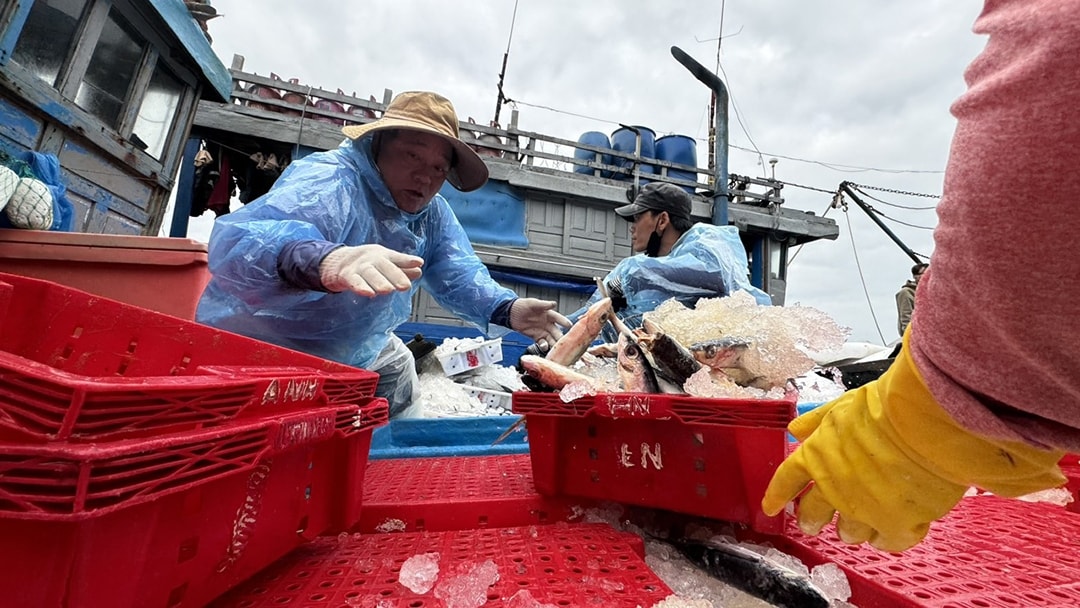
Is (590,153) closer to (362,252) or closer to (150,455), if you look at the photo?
(362,252)

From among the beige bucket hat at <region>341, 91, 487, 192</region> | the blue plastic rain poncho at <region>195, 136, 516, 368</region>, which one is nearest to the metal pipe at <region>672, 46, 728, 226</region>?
the blue plastic rain poncho at <region>195, 136, 516, 368</region>

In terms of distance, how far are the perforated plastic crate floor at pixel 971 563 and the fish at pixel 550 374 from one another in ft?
2.40

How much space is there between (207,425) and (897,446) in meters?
1.11

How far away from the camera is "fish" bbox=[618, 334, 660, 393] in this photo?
4.78 feet

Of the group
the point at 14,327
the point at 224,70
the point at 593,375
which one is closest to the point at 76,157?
the point at 224,70

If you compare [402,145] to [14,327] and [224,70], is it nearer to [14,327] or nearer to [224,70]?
[14,327]

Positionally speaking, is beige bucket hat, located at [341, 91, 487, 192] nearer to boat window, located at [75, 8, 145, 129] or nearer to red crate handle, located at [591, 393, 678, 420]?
red crate handle, located at [591, 393, 678, 420]

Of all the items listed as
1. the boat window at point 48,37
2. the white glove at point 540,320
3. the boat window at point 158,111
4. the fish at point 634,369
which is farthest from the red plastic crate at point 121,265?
the fish at point 634,369

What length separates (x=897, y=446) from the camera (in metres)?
0.81

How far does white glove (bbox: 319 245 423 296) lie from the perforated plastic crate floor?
143cm

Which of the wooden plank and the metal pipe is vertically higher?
the metal pipe

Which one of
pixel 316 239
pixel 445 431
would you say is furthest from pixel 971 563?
pixel 445 431

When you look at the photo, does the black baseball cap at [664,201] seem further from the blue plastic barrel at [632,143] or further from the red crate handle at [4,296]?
the blue plastic barrel at [632,143]

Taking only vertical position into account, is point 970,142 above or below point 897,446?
above
